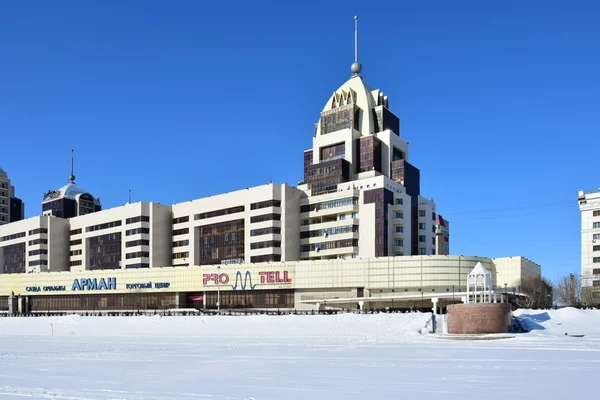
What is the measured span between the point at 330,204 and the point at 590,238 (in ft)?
198

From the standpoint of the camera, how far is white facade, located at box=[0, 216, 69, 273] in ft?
554

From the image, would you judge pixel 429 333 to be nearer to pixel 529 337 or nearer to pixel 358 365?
pixel 529 337

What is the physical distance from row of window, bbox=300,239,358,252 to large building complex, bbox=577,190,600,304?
53.7 metres

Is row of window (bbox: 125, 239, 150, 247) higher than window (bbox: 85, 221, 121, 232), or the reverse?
window (bbox: 85, 221, 121, 232)

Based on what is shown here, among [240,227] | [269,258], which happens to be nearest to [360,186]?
[269,258]

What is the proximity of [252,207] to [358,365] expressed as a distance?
318ft

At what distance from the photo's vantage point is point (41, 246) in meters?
169

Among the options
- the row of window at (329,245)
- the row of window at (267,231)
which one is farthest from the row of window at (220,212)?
the row of window at (329,245)

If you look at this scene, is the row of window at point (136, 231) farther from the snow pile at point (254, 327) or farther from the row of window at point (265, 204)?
the snow pile at point (254, 327)

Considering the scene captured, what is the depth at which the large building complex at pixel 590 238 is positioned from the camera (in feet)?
454

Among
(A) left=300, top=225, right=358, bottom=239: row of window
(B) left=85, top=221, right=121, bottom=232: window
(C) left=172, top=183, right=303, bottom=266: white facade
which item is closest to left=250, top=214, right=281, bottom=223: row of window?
(C) left=172, top=183, right=303, bottom=266: white facade

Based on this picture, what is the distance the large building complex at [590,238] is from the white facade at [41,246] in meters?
131

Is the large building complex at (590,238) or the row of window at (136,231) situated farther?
the row of window at (136,231)

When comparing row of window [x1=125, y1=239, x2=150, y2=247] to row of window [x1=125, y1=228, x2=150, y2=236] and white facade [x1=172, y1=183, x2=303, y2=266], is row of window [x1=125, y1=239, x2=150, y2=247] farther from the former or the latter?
white facade [x1=172, y1=183, x2=303, y2=266]
